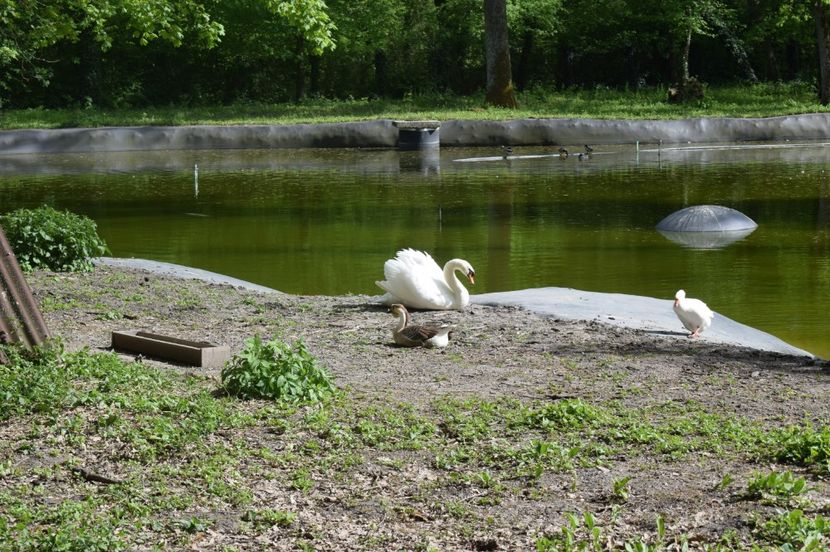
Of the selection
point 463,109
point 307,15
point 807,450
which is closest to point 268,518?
point 807,450

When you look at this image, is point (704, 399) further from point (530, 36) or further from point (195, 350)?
point (530, 36)

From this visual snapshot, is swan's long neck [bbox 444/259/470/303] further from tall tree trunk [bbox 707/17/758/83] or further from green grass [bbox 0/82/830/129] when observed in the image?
tall tree trunk [bbox 707/17/758/83]

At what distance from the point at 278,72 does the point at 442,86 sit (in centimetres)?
690

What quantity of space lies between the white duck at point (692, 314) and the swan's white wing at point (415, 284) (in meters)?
2.21

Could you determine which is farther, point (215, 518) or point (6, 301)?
point (6, 301)

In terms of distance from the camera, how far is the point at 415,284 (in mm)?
11102

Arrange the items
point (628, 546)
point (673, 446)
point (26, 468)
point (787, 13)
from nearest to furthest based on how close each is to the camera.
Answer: point (628, 546) < point (26, 468) < point (673, 446) < point (787, 13)

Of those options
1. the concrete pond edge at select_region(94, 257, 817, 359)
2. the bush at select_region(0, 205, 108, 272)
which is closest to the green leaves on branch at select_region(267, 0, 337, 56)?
the bush at select_region(0, 205, 108, 272)

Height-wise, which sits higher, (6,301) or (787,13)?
(787,13)

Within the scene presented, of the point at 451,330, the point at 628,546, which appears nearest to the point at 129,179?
the point at 451,330

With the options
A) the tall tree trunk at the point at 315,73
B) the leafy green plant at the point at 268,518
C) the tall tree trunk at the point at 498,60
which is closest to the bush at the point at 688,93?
the tall tree trunk at the point at 498,60

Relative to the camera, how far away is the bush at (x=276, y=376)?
25.0 feet

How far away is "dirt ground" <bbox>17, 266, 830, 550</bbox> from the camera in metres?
5.61

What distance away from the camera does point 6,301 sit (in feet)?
28.0
